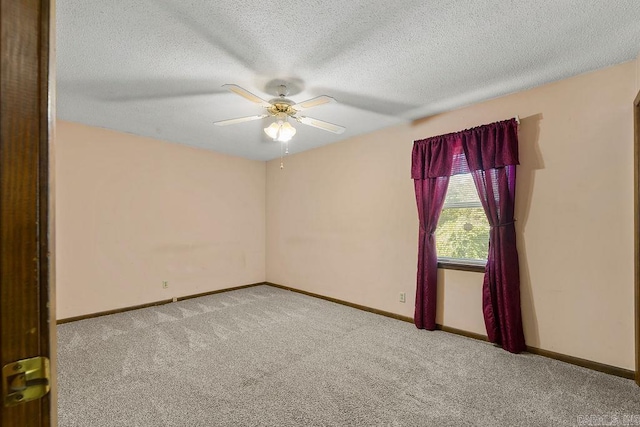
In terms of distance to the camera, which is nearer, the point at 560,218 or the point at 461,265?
the point at 560,218

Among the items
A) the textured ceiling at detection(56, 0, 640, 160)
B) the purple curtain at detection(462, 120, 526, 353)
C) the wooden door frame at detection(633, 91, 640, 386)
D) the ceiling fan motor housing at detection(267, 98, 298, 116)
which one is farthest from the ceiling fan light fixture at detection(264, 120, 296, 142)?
the wooden door frame at detection(633, 91, 640, 386)

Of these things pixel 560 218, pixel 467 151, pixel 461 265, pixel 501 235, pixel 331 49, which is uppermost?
pixel 331 49

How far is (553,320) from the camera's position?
8.66 ft

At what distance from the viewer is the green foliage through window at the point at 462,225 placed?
10.4 feet

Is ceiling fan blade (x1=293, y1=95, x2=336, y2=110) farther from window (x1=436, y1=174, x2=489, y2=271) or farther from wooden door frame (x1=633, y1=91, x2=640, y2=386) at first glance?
wooden door frame (x1=633, y1=91, x2=640, y2=386)

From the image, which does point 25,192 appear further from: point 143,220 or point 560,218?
point 143,220

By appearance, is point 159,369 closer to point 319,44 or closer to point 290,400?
point 290,400

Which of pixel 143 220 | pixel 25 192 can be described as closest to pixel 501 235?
pixel 25 192

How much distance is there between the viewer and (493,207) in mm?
2885

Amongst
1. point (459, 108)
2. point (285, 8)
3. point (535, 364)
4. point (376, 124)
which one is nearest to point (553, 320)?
point (535, 364)

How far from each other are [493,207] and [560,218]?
1.71ft

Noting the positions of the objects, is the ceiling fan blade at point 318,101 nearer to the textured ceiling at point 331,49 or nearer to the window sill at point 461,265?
the textured ceiling at point 331,49

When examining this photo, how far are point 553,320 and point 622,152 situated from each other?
150cm

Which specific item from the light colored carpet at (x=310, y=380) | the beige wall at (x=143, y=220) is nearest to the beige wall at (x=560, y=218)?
the light colored carpet at (x=310, y=380)
